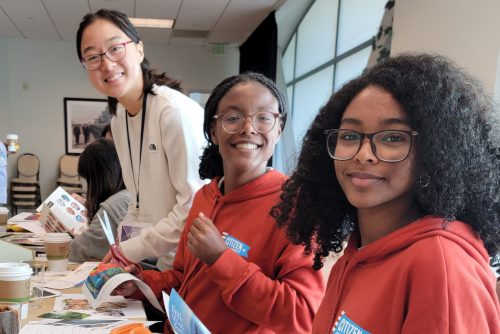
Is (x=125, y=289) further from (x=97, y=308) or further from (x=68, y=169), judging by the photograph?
(x=68, y=169)

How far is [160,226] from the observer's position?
5.12 ft

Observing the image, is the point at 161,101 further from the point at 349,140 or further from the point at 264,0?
the point at 264,0

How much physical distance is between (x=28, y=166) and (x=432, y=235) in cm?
793

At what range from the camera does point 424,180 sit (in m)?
0.73

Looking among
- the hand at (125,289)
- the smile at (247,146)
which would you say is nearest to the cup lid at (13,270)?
the hand at (125,289)

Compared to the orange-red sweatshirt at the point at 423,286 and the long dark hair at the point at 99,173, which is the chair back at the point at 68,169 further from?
the orange-red sweatshirt at the point at 423,286

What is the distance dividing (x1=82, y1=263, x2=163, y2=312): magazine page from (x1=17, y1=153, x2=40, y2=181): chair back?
6.91 m

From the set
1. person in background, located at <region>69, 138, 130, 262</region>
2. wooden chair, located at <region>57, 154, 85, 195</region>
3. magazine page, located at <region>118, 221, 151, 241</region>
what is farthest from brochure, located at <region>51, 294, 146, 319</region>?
wooden chair, located at <region>57, 154, 85, 195</region>

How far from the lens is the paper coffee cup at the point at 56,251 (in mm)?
1707

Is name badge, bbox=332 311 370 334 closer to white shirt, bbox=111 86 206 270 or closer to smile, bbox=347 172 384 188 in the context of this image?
smile, bbox=347 172 384 188

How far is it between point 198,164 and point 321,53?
4306mm

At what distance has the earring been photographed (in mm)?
722

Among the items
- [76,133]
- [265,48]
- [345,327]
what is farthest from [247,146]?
[76,133]

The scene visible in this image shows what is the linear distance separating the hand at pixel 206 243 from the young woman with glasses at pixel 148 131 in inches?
17.6
